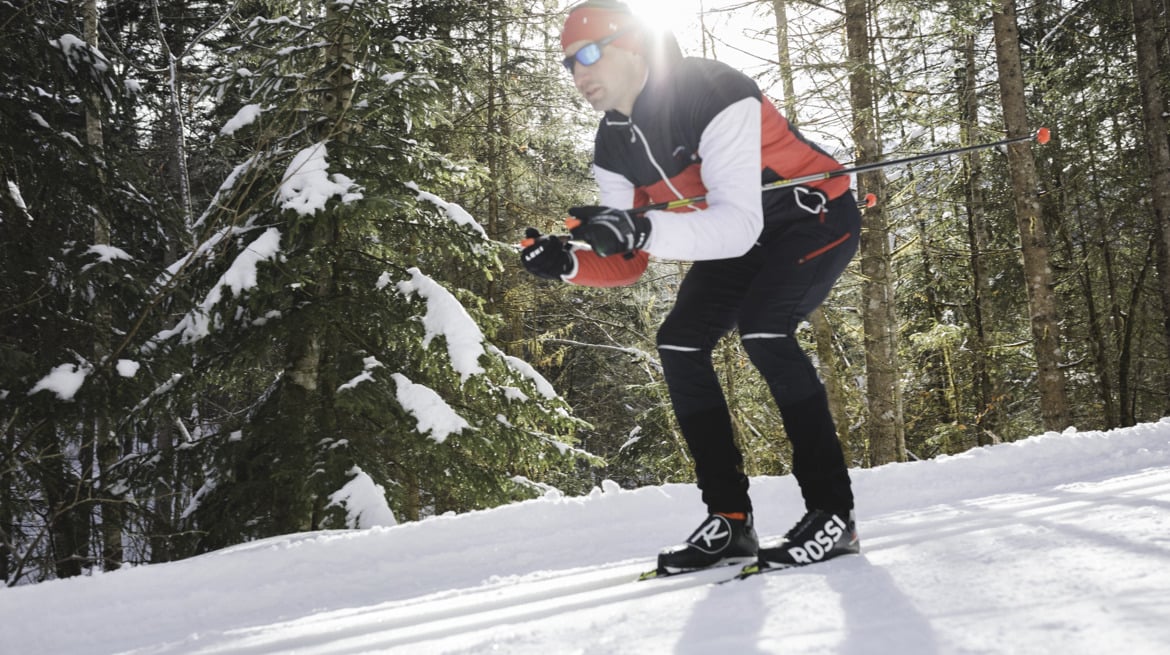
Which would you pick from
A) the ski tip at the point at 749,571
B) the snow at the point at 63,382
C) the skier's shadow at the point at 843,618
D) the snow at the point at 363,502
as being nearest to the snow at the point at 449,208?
the snow at the point at 363,502

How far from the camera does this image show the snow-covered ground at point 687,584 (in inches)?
57.4

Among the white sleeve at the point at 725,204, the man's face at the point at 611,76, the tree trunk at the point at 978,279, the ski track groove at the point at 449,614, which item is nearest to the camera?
the ski track groove at the point at 449,614

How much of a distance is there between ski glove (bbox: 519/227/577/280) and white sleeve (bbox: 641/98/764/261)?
0.95 feet

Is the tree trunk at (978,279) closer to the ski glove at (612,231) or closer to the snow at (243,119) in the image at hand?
the snow at (243,119)

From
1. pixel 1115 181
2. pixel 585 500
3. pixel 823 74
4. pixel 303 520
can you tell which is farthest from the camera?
pixel 1115 181

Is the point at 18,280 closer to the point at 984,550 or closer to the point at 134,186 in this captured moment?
the point at 134,186

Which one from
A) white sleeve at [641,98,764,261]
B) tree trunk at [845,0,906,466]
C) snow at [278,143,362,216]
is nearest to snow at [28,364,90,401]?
snow at [278,143,362,216]

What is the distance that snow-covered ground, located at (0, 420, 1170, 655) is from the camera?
4.79ft

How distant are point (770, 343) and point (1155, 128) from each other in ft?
34.5

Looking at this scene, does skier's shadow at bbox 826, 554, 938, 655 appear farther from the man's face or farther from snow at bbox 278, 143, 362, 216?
snow at bbox 278, 143, 362, 216

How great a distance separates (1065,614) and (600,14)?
194 centimetres

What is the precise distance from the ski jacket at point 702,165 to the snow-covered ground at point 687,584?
933 mm

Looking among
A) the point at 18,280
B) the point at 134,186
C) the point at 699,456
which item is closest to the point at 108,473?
the point at 18,280

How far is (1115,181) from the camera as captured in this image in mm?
12477
